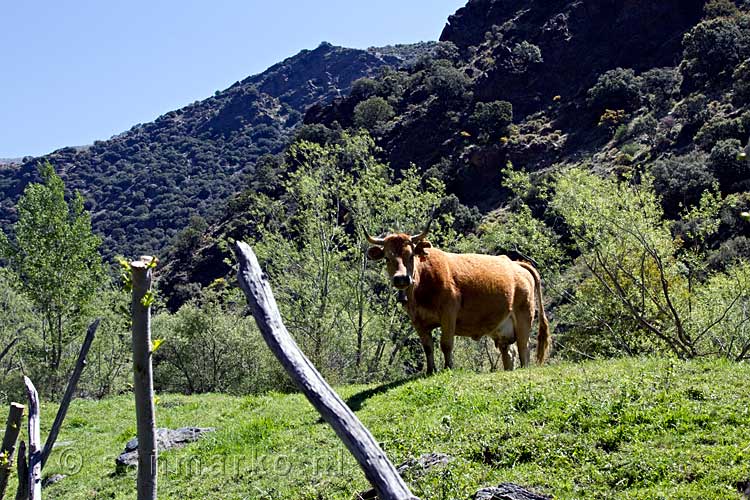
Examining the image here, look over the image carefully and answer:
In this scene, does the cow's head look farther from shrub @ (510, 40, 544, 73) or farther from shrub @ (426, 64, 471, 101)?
A: shrub @ (510, 40, 544, 73)

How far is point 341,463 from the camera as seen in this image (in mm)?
8367

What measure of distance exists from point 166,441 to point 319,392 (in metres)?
10.0

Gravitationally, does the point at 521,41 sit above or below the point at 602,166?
above

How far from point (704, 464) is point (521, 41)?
112 m

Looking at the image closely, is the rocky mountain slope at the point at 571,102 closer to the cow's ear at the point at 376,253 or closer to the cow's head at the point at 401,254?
the cow's head at the point at 401,254

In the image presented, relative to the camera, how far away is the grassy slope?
642 centimetres

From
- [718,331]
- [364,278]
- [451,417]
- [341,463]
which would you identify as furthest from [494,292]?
[364,278]

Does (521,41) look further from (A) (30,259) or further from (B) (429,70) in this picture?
(A) (30,259)

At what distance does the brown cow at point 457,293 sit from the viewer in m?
12.2

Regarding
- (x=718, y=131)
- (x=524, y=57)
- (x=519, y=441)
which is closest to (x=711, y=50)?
(x=718, y=131)

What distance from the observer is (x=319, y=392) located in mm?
3096

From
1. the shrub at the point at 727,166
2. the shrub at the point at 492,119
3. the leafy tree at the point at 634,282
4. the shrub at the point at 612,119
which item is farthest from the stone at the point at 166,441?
the shrub at the point at 492,119

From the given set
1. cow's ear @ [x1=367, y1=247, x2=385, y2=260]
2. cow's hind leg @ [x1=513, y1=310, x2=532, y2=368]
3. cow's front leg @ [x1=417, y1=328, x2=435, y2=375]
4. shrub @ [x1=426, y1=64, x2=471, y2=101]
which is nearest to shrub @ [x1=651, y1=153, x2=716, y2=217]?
cow's hind leg @ [x1=513, y1=310, x2=532, y2=368]

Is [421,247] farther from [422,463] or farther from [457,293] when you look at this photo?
[422,463]
